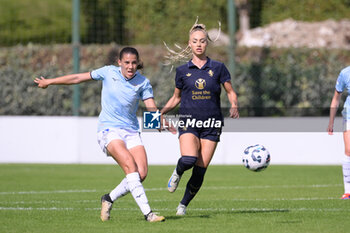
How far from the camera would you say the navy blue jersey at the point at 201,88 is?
938cm

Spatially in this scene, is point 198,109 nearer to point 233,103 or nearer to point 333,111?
point 233,103

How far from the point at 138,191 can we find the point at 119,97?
1159mm

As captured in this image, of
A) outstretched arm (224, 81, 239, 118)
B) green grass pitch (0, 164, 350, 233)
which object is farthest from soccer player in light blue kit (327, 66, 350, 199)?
outstretched arm (224, 81, 239, 118)

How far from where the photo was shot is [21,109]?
20.4m

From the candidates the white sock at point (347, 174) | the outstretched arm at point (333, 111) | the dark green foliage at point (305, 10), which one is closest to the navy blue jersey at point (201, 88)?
the outstretched arm at point (333, 111)

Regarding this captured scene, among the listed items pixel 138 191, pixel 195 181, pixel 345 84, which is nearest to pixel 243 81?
pixel 345 84

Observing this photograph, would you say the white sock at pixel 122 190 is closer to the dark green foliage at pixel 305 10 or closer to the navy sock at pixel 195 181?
the navy sock at pixel 195 181

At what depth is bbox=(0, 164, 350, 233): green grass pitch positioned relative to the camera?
28.1 ft

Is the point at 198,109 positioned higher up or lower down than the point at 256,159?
higher up

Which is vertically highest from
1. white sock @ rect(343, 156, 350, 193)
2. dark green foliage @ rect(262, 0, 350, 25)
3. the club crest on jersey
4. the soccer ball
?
dark green foliage @ rect(262, 0, 350, 25)

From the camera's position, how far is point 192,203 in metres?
11.1

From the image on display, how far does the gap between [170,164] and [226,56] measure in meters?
3.34

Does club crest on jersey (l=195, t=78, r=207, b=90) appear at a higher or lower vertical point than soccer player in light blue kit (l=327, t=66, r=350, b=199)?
higher

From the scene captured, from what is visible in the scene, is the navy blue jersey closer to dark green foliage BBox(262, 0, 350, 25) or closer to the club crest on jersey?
the club crest on jersey
